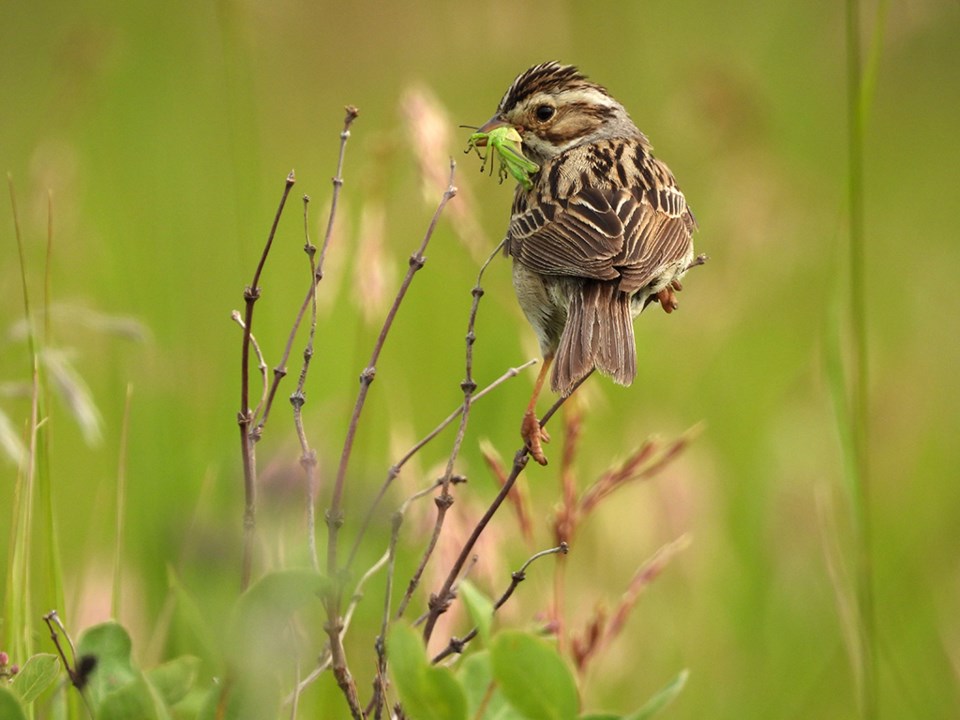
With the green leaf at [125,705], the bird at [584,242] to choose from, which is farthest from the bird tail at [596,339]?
the green leaf at [125,705]

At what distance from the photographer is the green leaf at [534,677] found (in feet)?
5.42

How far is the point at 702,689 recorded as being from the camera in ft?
12.6

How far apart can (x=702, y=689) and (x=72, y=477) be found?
2.68 m

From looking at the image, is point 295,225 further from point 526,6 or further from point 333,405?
point 333,405

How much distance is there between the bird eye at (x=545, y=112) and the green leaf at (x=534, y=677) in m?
2.49

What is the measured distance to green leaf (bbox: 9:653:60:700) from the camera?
176 cm

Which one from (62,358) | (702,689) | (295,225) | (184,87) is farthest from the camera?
(184,87)

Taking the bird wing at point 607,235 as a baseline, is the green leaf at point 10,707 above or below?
below

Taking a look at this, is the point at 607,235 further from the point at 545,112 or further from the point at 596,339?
the point at 545,112

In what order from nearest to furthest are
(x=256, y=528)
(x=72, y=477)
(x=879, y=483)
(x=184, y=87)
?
(x=256, y=528)
(x=879, y=483)
(x=72, y=477)
(x=184, y=87)

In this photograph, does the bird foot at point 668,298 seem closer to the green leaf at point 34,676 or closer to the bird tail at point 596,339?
the bird tail at point 596,339

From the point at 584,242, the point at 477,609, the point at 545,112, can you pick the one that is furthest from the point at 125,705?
the point at 545,112

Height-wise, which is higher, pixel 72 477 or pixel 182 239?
pixel 182 239

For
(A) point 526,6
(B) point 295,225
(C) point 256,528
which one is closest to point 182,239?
(B) point 295,225
